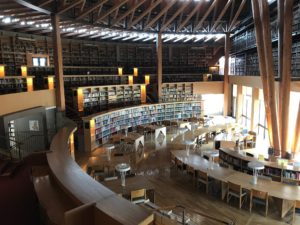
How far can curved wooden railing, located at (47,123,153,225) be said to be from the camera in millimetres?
2318

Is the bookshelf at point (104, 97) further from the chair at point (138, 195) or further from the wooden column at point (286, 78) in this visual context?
the wooden column at point (286, 78)

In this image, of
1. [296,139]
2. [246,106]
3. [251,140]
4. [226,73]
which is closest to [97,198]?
[296,139]

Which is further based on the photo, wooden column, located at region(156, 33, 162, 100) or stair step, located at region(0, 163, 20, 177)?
wooden column, located at region(156, 33, 162, 100)

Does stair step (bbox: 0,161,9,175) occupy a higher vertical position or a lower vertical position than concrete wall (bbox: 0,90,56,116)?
lower

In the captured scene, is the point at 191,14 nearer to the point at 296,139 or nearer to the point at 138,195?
the point at 296,139

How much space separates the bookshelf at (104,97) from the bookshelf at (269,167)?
6.80 m

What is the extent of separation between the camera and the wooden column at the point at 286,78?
8.43m

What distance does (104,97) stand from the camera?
13562mm

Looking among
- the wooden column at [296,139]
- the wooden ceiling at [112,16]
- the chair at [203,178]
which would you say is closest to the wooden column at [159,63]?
the wooden ceiling at [112,16]

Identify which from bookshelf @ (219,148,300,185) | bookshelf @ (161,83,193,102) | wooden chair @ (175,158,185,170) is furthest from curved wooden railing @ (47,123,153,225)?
bookshelf @ (161,83,193,102)

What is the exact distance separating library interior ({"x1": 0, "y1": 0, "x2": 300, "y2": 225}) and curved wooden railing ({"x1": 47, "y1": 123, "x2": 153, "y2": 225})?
2 centimetres

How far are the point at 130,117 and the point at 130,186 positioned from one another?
7818 mm

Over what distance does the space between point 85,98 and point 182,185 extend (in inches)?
272

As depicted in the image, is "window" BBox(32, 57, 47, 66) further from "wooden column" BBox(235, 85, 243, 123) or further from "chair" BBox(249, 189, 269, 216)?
"chair" BBox(249, 189, 269, 216)
